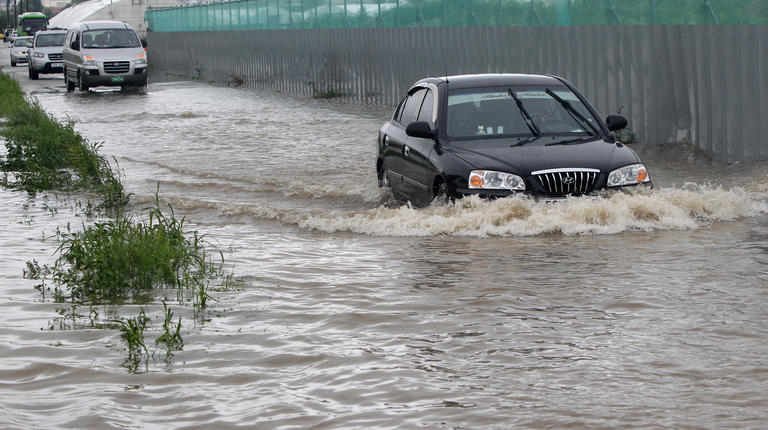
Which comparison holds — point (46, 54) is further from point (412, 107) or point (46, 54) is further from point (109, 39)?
point (412, 107)

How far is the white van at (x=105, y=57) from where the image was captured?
36844 millimetres

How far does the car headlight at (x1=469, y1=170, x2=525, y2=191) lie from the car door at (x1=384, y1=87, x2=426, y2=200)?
126 centimetres

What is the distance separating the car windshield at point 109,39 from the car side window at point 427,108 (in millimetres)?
27754

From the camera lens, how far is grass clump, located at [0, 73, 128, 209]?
14390 mm

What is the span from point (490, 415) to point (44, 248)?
6.14 metres

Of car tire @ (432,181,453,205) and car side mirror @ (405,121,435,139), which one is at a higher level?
car side mirror @ (405,121,435,139)

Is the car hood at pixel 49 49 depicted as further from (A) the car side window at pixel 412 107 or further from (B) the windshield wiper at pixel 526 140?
(B) the windshield wiper at pixel 526 140

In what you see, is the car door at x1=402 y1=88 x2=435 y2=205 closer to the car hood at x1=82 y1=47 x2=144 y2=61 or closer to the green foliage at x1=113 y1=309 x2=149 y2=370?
the green foliage at x1=113 y1=309 x2=149 y2=370

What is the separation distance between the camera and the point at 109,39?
38156mm

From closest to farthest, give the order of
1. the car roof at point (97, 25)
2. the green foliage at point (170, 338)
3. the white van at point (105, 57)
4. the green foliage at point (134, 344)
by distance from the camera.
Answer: the green foliage at point (134, 344) → the green foliage at point (170, 338) → the white van at point (105, 57) → the car roof at point (97, 25)

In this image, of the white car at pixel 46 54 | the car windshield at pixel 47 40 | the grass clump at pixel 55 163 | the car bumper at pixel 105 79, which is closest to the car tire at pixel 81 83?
the car bumper at pixel 105 79

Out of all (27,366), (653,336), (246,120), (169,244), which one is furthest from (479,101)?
(246,120)

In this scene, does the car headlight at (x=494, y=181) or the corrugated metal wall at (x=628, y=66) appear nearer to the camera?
the car headlight at (x=494, y=181)

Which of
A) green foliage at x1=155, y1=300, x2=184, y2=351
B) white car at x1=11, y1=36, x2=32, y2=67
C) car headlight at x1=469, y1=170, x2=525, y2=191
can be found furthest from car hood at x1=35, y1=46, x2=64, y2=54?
green foliage at x1=155, y1=300, x2=184, y2=351
